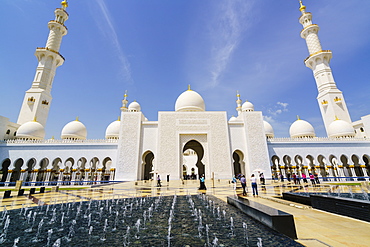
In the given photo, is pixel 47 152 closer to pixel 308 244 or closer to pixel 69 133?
pixel 69 133

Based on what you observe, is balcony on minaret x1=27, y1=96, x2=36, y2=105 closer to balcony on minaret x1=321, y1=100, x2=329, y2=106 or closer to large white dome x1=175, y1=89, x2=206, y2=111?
large white dome x1=175, y1=89, x2=206, y2=111

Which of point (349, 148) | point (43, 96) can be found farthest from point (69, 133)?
point (349, 148)

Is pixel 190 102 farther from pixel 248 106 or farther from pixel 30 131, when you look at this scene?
pixel 30 131

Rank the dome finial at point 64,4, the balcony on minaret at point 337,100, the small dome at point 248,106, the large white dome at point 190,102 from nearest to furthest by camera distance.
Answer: the large white dome at point 190,102, the balcony on minaret at point 337,100, the dome finial at point 64,4, the small dome at point 248,106

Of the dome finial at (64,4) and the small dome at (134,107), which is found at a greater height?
the dome finial at (64,4)

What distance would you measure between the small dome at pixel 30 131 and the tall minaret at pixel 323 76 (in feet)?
102

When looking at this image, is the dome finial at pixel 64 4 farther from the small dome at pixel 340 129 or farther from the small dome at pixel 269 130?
the small dome at pixel 340 129

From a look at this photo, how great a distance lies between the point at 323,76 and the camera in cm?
2106

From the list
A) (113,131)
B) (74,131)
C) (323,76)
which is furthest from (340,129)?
(74,131)

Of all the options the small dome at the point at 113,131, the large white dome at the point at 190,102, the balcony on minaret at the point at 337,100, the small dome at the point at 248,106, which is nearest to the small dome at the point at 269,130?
the small dome at the point at 248,106

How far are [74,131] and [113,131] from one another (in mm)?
3955

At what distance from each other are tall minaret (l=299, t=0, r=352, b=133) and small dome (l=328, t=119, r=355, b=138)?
1036 millimetres

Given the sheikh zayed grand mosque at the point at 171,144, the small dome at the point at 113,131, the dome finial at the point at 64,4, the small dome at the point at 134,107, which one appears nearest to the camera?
the sheikh zayed grand mosque at the point at 171,144

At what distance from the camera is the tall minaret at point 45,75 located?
18.8 metres
